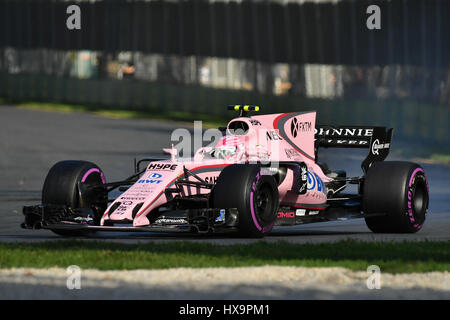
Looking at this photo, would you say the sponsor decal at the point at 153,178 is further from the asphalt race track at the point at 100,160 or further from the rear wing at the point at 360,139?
the rear wing at the point at 360,139

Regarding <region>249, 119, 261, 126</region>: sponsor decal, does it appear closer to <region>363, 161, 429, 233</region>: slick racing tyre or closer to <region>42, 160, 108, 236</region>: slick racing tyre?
<region>363, 161, 429, 233</region>: slick racing tyre

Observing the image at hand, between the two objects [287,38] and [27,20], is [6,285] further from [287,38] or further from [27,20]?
[27,20]

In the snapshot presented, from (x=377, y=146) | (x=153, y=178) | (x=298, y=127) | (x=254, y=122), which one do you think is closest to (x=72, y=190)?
(x=153, y=178)

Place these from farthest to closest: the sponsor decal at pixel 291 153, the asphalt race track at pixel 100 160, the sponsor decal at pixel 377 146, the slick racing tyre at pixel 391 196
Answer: the sponsor decal at pixel 377 146
the sponsor decal at pixel 291 153
the asphalt race track at pixel 100 160
the slick racing tyre at pixel 391 196

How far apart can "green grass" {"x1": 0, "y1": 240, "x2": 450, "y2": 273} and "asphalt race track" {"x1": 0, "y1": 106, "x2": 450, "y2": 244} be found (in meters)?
1.09

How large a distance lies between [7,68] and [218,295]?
42594 millimetres

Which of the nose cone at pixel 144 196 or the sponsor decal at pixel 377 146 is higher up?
the sponsor decal at pixel 377 146

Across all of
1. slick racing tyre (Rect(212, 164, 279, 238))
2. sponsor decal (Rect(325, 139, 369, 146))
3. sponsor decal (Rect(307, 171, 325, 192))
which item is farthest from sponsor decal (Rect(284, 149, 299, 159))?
slick racing tyre (Rect(212, 164, 279, 238))

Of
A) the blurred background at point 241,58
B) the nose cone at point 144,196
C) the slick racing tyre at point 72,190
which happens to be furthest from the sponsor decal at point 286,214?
the blurred background at point 241,58

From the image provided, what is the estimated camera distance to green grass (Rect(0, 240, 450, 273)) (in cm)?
1111

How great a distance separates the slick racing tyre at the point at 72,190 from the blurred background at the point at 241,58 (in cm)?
1578

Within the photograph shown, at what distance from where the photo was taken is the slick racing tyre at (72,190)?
47.1ft

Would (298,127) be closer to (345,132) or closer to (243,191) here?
(345,132)

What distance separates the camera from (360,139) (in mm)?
16938
